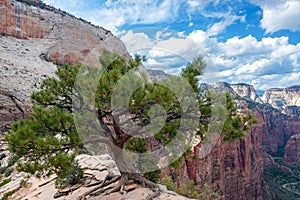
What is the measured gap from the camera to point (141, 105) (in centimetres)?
620

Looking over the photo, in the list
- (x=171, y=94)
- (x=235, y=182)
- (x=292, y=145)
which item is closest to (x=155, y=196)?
(x=171, y=94)

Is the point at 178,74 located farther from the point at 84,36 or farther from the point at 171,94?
the point at 84,36

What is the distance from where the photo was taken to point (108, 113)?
23.9ft

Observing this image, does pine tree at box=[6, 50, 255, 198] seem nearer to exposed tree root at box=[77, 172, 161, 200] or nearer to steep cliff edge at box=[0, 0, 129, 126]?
exposed tree root at box=[77, 172, 161, 200]

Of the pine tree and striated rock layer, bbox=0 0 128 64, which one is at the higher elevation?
striated rock layer, bbox=0 0 128 64

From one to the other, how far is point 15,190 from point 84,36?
4049 centimetres

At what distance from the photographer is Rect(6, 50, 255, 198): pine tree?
595cm

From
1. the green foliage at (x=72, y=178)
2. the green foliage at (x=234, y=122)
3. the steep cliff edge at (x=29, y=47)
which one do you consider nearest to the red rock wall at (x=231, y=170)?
the steep cliff edge at (x=29, y=47)

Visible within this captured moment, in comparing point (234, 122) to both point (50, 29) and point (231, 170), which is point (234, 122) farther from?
point (50, 29)

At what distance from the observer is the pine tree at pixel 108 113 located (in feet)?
19.5

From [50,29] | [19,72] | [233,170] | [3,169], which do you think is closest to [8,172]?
[3,169]

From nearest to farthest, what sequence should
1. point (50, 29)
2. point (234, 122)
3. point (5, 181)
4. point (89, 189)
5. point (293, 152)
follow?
point (234, 122)
point (89, 189)
point (5, 181)
point (50, 29)
point (293, 152)

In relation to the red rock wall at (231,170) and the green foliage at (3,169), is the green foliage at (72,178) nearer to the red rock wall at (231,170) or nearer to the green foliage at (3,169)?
the green foliage at (3,169)

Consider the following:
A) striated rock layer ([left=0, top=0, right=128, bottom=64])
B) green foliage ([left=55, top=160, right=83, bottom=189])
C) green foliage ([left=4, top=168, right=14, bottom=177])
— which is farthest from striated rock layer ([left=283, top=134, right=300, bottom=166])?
green foliage ([left=55, top=160, right=83, bottom=189])
